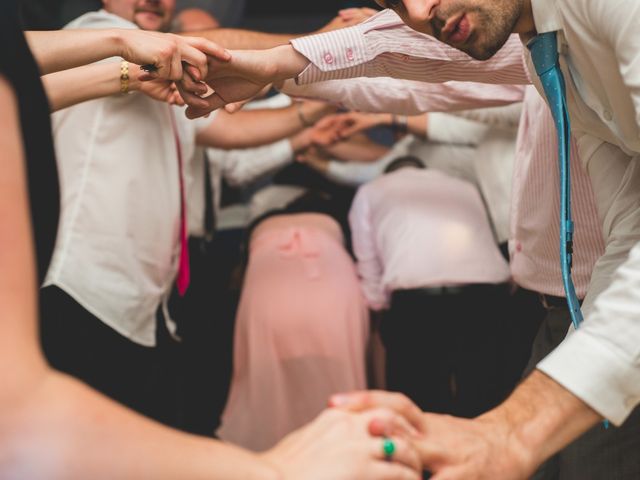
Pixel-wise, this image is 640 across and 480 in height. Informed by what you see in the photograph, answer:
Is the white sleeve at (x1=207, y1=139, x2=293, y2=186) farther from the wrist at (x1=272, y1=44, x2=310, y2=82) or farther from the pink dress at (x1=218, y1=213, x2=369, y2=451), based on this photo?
the wrist at (x1=272, y1=44, x2=310, y2=82)

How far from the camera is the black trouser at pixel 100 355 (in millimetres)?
2072

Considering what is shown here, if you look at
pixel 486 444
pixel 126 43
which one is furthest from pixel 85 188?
pixel 486 444

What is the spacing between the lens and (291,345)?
263 centimetres

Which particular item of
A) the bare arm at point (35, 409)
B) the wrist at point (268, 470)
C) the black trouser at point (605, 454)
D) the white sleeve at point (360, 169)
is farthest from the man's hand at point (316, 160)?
the bare arm at point (35, 409)

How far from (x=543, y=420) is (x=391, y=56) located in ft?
2.92

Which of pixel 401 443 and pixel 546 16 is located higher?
pixel 546 16

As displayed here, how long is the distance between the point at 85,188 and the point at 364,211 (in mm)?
1082

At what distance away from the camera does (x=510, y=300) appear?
272 cm

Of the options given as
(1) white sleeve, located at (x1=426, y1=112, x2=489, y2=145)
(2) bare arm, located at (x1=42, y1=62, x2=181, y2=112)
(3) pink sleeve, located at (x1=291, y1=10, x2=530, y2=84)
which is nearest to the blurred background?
(1) white sleeve, located at (x1=426, y1=112, x2=489, y2=145)

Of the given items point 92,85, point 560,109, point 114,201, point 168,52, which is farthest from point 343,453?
point 114,201

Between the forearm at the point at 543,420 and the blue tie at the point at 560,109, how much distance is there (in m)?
0.25

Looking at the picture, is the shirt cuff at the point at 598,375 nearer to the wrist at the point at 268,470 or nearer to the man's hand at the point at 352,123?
the wrist at the point at 268,470

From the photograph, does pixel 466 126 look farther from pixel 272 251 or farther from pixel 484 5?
pixel 484 5

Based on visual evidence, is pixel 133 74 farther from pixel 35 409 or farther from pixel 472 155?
pixel 472 155
